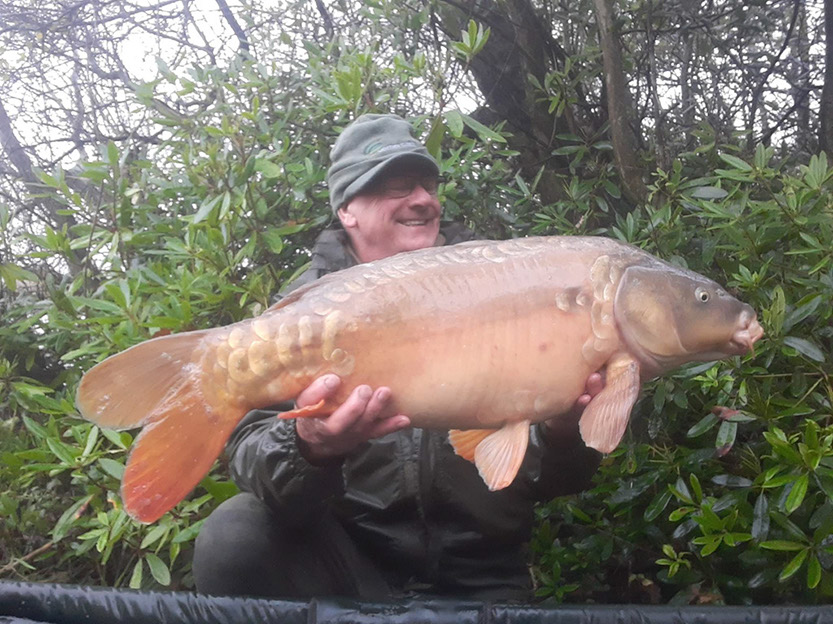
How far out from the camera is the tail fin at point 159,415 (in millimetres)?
960

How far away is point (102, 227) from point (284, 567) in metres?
1.16

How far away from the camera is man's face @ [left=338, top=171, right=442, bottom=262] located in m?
1.60

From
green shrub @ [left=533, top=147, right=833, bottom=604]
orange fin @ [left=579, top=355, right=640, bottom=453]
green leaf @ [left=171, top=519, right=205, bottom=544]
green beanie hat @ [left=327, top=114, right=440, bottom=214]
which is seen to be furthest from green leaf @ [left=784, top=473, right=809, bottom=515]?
green leaf @ [left=171, top=519, right=205, bottom=544]

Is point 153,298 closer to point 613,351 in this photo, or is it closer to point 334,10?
point 613,351

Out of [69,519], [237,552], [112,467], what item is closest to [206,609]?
[237,552]

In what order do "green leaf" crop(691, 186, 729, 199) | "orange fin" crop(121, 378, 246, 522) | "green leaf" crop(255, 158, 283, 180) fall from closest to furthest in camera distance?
"orange fin" crop(121, 378, 246, 522) < "green leaf" crop(691, 186, 729, 199) < "green leaf" crop(255, 158, 283, 180)

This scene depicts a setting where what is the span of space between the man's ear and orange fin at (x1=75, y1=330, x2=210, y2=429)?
716 mm

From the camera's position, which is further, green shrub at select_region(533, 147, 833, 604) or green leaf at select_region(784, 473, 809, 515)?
green shrub at select_region(533, 147, 833, 604)

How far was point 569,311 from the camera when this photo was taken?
104 cm

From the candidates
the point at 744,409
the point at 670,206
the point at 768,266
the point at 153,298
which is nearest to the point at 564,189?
the point at 670,206

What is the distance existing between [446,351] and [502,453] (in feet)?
0.50

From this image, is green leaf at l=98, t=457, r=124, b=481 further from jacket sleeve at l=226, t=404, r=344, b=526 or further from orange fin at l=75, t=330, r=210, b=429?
orange fin at l=75, t=330, r=210, b=429

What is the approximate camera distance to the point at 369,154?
5.45ft

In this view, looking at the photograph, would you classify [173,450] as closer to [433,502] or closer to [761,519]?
[433,502]
